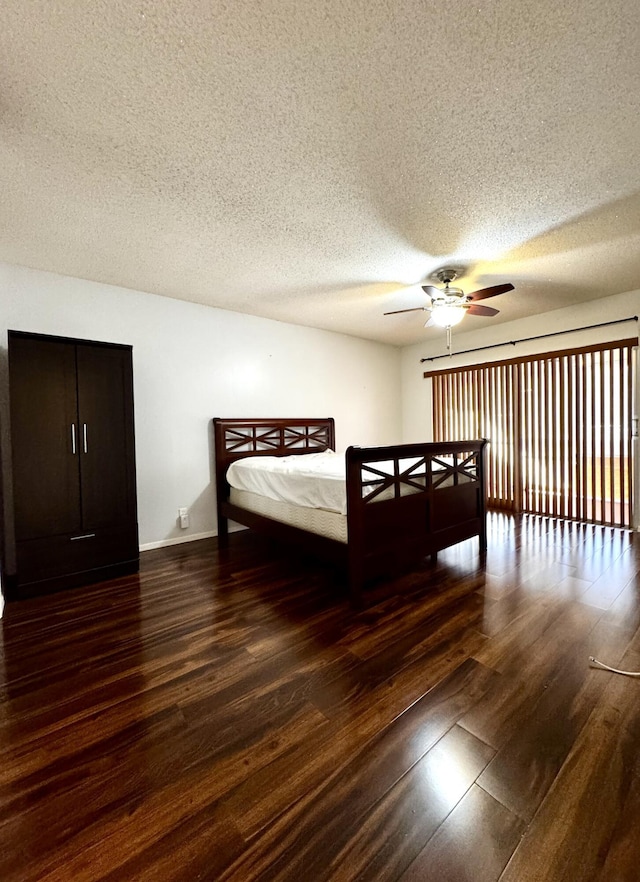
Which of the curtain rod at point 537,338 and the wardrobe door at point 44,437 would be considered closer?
the wardrobe door at point 44,437

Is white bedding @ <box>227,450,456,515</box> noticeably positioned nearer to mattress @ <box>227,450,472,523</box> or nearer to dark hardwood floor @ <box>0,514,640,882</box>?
mattress @ <box>227,450,472,523</box>

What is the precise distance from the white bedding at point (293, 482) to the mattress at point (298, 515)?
4cm

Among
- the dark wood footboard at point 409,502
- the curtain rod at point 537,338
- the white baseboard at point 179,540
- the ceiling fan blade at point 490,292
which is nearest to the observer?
the dark wood footboard at point 409,502

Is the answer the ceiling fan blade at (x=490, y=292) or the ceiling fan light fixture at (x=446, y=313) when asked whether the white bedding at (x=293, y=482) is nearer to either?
the ceiling fan light fixture at (x=446, y=313)

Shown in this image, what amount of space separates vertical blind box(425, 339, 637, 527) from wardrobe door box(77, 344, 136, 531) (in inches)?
177

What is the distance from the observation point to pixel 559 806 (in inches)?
41.7

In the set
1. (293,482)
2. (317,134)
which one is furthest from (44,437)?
(317,134)

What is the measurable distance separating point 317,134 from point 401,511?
7.36ft

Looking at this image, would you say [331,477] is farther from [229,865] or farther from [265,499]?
[229,865]

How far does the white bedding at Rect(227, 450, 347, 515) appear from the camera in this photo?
2.50m

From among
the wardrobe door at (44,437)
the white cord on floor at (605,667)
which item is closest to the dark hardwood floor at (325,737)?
the white cord on floor at (605,667)

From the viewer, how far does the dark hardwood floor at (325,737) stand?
0.96m

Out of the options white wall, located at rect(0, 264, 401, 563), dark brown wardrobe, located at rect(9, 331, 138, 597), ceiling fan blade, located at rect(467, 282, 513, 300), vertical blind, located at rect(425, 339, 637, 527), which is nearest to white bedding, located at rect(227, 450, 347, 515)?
white wall, located at rect(0, 264, 401, 563)

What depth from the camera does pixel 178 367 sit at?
3.73 meters
